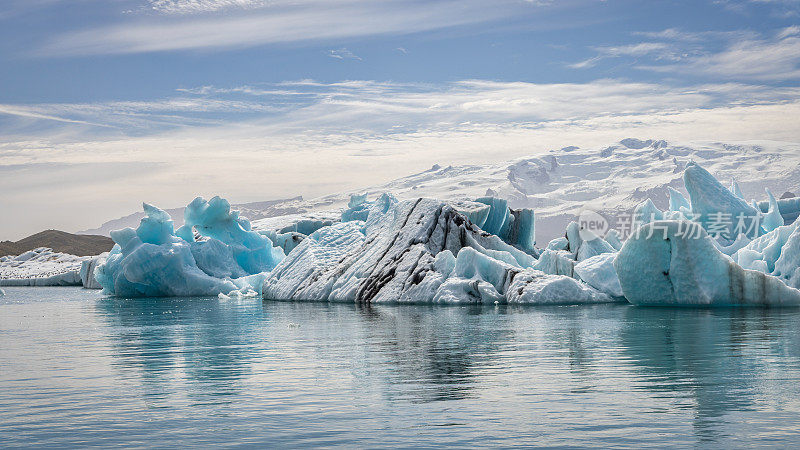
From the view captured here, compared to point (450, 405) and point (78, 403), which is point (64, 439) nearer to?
point (78, 403)

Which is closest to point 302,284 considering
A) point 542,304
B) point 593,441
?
point 542,304

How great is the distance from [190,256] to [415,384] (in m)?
28.4

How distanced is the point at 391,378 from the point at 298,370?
1499mm

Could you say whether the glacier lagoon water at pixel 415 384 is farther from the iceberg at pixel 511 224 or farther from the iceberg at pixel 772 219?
the iceberg at pixel 511 224

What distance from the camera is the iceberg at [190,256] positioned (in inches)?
1400

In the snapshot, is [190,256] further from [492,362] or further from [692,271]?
[492,362]

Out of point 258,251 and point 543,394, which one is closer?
point 543,394

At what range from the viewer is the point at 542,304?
23.8 meters

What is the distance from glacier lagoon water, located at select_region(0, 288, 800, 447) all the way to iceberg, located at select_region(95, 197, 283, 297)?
17.6 m

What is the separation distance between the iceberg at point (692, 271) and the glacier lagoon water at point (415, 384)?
2598 millimetres

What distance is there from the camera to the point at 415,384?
9.48m

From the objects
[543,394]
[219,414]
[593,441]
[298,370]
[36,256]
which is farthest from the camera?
[36,256]

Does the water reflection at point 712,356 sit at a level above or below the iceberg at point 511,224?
below

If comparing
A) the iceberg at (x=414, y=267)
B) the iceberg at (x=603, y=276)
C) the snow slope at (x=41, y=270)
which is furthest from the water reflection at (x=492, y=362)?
the snow slope at (x=41, y=270)
